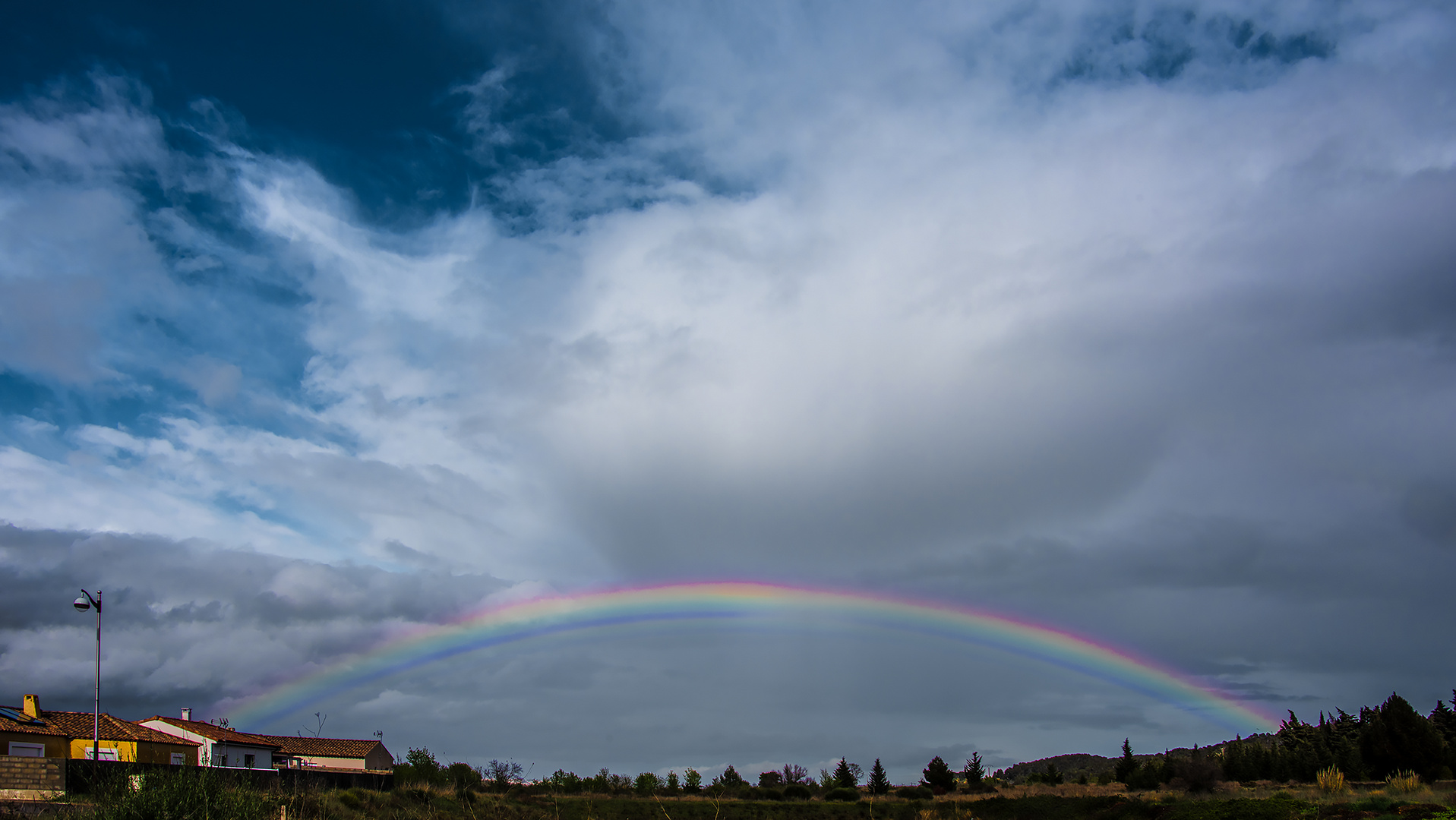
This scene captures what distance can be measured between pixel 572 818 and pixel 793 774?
31.9m

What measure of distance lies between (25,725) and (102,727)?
827cm

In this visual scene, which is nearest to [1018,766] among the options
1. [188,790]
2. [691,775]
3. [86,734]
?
[691,775]

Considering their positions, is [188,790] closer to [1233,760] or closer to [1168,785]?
[1168,785]

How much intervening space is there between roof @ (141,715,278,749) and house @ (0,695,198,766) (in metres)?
4.56

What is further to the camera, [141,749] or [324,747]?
[324,747]

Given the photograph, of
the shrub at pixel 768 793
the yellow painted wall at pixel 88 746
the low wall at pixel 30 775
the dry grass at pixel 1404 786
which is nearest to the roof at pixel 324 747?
the yellow painted wall at pixel 88 746

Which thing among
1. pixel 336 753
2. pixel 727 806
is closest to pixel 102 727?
pixel 336 753

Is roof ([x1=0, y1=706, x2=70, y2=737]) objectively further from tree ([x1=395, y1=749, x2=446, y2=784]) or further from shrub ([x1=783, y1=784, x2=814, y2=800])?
shrub ([x1=783, y1=784, x2=814, y2=800])

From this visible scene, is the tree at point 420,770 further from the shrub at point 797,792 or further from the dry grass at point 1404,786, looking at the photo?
the dry grass at point 1404,786

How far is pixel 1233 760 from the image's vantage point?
64.0 m

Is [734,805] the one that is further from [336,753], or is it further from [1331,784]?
[336,753]

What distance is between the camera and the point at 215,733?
76.4m

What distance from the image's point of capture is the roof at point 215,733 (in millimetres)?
75000

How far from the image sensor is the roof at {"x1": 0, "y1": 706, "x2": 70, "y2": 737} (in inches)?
2101
